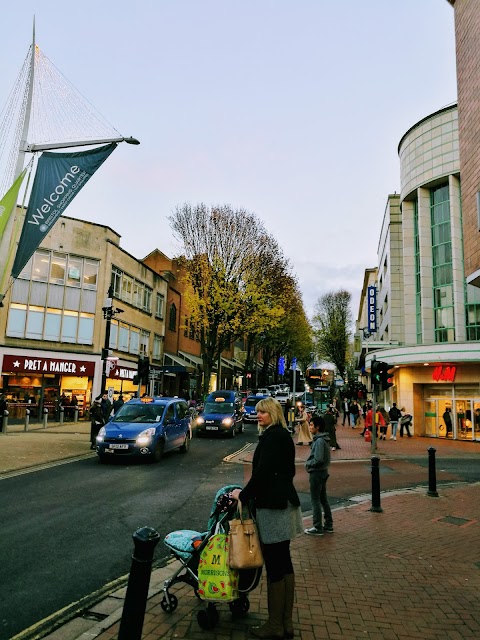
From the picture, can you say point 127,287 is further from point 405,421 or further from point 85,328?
point 405,421

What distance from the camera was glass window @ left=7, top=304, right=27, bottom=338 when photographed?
26.9 meters

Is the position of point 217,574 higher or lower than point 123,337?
lower

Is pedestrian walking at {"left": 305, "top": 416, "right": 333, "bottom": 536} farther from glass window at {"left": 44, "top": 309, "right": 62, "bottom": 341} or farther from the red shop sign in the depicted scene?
glass window at {"left": 44, "top": 309, "right": 62, "bottom": 341}

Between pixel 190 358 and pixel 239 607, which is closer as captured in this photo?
pixel 239 607

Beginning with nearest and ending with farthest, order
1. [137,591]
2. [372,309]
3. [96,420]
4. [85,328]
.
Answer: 1. [137,591]
2. [96,420]
3. [85,328]
4. [372,309]

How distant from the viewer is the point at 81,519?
728 cm

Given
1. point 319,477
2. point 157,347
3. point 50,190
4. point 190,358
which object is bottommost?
point 319,477

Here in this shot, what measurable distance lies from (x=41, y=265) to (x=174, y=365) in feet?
48.4

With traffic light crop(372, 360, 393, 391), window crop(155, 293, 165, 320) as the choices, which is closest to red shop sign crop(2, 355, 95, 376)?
window crop(155, 293, 165, 320)

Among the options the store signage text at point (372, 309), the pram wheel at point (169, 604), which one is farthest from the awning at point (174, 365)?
the pram wheel at point (169, 604)

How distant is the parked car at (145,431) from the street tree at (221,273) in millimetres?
16183

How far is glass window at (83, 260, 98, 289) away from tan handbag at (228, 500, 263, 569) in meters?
28.3

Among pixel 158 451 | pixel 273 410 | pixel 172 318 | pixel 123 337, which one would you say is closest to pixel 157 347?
pixel 172 318

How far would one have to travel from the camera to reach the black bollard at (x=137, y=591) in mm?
2824
